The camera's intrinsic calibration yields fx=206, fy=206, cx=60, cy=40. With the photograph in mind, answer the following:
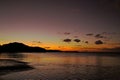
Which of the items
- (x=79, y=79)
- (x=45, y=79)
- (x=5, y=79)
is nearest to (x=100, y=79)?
(x=79, y=79)

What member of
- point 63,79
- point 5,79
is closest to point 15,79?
point 5,79

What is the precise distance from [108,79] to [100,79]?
125 centimetres

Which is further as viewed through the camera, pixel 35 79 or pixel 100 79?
pixel 100 79

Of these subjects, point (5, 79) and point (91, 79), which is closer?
point (5, 79)

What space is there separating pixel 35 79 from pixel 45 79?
1.64m

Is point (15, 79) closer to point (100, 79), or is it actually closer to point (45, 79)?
point (45, 79)

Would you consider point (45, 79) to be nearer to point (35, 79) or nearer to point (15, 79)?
point (35, 79)

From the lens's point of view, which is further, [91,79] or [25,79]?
[91,79]

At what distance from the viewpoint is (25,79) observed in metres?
29.8

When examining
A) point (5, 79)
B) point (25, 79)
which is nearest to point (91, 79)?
point (25, 79)

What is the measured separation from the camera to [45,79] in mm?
30906

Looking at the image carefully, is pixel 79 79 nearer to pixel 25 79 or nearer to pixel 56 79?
pixel 56 79

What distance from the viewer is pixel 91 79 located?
31.8 meters

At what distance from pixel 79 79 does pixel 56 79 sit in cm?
350
